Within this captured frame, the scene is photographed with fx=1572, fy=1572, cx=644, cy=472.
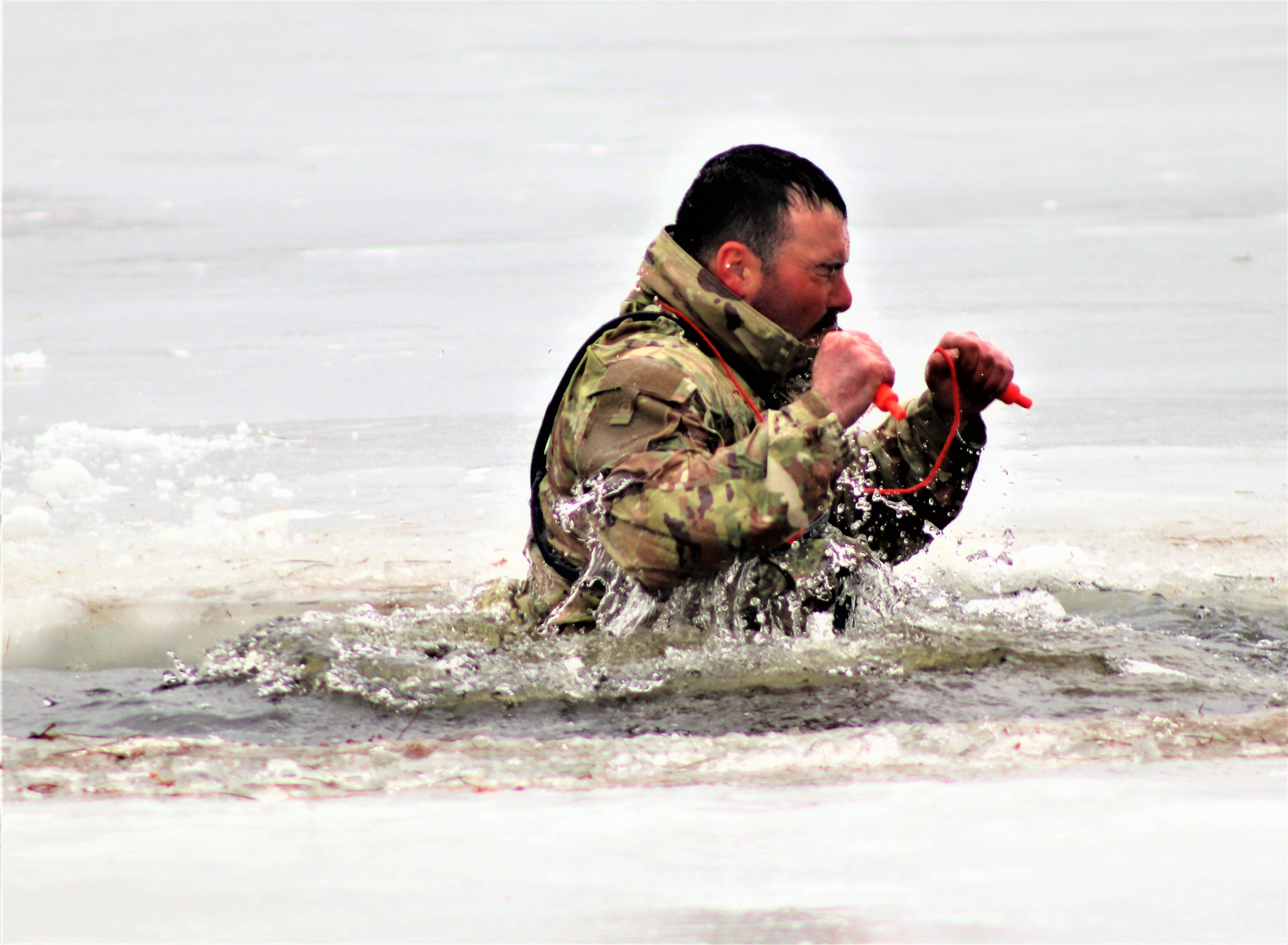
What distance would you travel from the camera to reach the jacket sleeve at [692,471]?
303 cm

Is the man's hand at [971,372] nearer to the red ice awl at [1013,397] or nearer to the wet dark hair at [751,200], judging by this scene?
the red ice awl at [1013,397]

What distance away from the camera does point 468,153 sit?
11.3 m

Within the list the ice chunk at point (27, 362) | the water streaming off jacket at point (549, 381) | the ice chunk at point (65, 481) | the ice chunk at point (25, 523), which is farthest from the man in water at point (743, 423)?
the ice chunk at point (27, 362)

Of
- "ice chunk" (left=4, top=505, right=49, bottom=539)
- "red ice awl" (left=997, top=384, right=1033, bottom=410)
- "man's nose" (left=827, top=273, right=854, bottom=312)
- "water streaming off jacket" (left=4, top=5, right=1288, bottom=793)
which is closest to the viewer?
"water streaming off jacket" (left=4, top=5, right=1288, bottom=793)

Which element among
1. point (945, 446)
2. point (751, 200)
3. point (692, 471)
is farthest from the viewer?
point (945, 446)

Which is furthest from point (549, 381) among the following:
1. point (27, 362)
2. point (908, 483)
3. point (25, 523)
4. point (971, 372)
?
point (971, 372)

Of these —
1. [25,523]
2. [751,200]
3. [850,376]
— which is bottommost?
[25,523]

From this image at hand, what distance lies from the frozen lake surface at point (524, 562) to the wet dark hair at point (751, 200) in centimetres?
88

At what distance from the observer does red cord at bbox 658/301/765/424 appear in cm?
335

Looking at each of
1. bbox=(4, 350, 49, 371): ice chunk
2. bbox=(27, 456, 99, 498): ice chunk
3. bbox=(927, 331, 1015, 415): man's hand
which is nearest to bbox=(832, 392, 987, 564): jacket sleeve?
bbox=(927, 331, 1015, 415): man's hand

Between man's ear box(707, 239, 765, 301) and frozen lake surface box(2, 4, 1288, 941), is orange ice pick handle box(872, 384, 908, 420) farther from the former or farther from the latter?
frozen lake surface box(2, 4, 1288, 941)

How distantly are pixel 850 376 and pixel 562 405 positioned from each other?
0.66 m

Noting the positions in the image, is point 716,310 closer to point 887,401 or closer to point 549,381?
point 887,401

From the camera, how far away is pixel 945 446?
11.7 feet
